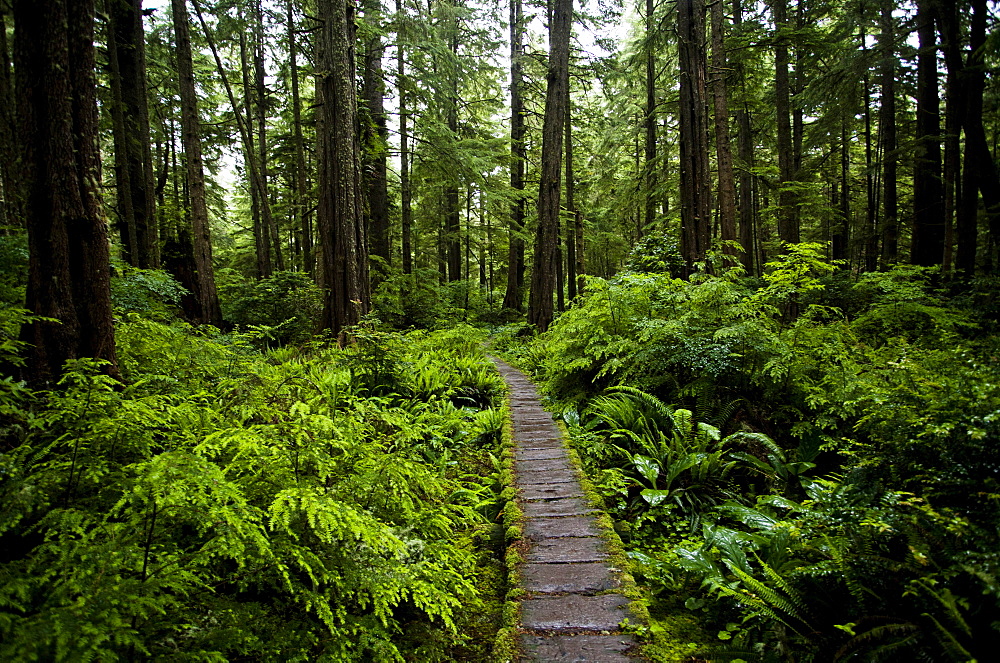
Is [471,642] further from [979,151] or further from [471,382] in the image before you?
[979,151]

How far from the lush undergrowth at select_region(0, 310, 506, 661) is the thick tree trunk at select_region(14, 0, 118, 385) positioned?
258mm

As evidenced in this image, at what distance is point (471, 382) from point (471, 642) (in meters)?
5.63

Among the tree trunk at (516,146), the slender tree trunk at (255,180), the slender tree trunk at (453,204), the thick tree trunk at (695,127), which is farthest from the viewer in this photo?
the tree trunk at (516,146)

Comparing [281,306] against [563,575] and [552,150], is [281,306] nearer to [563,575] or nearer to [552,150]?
[552,150]

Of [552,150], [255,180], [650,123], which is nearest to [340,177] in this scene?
[552,150]

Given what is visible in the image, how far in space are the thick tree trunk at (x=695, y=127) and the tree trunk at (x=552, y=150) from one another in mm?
3224

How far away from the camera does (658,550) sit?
3.97m

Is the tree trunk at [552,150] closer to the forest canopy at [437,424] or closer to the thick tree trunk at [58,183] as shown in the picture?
the forest canopy at [437,424]

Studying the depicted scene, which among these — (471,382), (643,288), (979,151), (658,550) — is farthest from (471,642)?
(979,151)

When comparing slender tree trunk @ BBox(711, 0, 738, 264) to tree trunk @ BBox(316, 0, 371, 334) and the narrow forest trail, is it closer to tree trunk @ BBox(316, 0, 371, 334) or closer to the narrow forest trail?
the narrow forest trail

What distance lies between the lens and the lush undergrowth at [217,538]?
1.75 m

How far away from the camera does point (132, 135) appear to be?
11.5 m

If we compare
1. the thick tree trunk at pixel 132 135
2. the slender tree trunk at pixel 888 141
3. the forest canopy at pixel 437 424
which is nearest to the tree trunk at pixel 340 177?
the forest canopy at pixel 437 424

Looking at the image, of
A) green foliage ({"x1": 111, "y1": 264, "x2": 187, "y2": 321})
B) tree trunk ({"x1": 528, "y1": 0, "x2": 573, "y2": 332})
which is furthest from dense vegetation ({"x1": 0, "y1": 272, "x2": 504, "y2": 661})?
tree trunk ({"x1": 528, "y1": 0, "x2": 573, "y2": 332})
